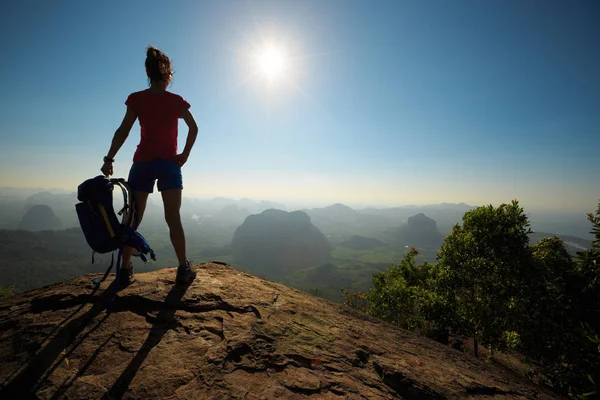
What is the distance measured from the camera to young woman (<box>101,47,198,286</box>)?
17.2 feet

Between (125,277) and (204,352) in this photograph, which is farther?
(125,277)

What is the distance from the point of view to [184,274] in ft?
19.1

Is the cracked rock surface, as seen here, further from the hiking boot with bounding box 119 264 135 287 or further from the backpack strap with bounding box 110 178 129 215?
the backpack strap with bounding box 110 178 129 215

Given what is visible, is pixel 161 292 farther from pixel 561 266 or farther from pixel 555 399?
pixel 561 266

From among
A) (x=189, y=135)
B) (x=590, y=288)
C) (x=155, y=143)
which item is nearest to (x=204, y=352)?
(x=155, y=143)

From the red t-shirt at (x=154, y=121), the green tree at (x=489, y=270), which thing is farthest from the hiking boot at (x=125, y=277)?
the green tree at (x=489, y=270)

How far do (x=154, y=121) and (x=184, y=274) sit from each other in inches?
142

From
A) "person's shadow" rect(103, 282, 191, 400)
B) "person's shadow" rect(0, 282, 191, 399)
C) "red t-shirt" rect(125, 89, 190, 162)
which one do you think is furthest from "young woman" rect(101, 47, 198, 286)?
"person's shadow" rect(103, 282, 191, 400)

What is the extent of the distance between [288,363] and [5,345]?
4.16 meters

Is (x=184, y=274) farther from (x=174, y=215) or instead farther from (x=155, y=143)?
(x=155, y=143)

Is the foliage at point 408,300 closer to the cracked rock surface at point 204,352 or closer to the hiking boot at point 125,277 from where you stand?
the cracked rock surface at point 204,352

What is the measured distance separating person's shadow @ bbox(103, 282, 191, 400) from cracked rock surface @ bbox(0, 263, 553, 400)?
0.06 ft

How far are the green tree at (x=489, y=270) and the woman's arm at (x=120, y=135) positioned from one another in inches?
773

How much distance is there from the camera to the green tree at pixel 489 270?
15531 millimetres
